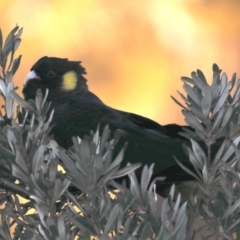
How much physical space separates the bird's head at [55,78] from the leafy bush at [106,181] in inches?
25.1

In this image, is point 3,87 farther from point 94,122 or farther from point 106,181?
point 94,122

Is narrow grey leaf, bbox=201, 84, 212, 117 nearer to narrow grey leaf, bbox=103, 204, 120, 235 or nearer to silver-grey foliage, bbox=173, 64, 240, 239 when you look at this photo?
silver-grey foliage, bbox=173, 64, 240, 239

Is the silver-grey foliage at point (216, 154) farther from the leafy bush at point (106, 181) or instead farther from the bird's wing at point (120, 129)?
the bird's wing at point (120, 129)

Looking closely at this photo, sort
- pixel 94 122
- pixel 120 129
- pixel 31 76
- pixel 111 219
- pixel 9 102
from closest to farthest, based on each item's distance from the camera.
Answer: pixel 111 219
pixel 9 102
pixel 120 129
pixel 94 122
pixel 31 76

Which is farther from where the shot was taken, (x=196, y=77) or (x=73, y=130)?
(x=73, y=130)

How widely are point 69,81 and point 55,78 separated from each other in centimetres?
3

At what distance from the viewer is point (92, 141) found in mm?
301

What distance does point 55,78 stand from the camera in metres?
1.09

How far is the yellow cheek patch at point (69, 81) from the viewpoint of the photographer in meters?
1.07

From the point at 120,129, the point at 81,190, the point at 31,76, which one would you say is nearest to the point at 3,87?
the point at 81,190

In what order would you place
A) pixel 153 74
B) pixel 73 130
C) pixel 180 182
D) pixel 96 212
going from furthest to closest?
pixel 153 74 → pixel 73 130 → pixel 180 182 → pixel 96 212

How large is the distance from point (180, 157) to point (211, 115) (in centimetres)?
23

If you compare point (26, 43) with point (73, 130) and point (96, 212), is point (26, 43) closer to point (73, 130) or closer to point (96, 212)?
point (73, 130)

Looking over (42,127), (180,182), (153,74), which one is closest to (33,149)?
(42,127)
